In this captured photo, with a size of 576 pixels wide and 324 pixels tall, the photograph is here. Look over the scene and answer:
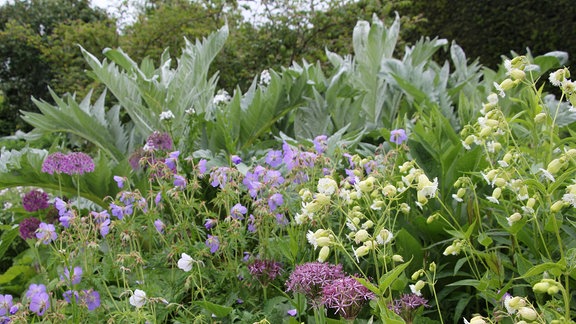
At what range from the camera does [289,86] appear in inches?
124

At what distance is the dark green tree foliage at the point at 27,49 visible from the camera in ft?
42.4

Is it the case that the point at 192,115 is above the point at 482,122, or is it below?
below

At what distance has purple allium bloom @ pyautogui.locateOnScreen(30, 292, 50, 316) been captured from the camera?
173cm

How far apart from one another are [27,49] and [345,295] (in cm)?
1422

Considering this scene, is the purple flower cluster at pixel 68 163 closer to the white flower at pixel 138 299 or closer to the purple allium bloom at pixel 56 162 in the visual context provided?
the purple allium bloom at pixel 56 162

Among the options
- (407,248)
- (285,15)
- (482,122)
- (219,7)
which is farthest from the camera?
(219,7)

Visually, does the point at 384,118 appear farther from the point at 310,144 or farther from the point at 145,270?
the point at 145,270

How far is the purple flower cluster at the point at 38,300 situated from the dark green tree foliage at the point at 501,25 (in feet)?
23.6

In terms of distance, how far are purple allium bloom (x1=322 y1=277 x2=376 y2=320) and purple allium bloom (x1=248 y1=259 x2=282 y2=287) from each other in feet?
1.28

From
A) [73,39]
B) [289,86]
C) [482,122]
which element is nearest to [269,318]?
[482,122]

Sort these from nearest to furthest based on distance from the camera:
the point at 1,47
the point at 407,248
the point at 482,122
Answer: the point at 482,122 < the point at 407,248 < the point at 1,47

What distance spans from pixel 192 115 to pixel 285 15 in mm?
4743

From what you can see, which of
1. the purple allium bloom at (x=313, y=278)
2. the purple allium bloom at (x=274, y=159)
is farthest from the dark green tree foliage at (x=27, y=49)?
Result: the purple allium bloom at (x=313, y=278)

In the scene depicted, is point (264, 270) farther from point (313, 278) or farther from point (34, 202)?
point (34, 202)
